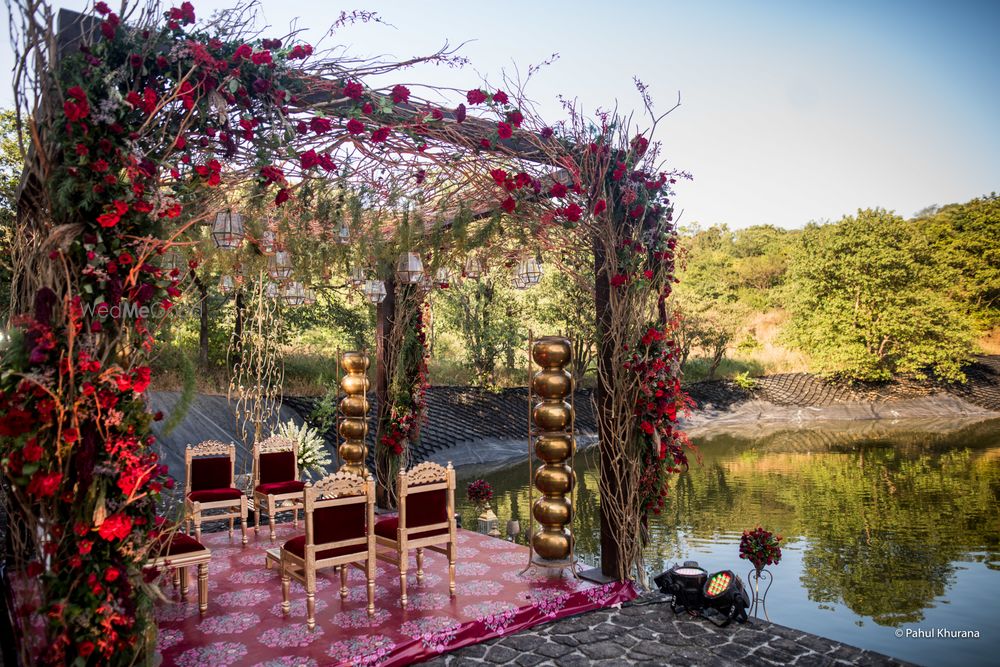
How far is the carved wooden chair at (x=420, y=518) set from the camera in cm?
462

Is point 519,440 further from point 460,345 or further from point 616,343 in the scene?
point 616,343

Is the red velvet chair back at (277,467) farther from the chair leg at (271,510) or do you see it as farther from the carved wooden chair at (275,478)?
the chair leg at (271,510)

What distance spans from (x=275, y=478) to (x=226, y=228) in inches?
104

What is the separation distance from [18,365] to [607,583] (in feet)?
12.4

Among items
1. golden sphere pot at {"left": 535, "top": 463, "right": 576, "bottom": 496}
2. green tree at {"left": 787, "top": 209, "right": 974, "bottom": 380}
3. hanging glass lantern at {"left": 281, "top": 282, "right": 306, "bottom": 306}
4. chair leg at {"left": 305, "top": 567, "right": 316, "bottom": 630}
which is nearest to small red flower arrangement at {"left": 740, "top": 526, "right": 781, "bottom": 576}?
golden sphere pot at {"left": 535, "top": 463, "right": 576, "bottom": 496}

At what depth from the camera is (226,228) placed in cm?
522

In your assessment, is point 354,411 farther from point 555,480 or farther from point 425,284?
point 555,480

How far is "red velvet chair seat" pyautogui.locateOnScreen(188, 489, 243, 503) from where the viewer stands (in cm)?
600

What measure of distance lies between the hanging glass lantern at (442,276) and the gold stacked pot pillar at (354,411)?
1296mm

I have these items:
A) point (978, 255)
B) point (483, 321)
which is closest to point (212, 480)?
point (483, 321)

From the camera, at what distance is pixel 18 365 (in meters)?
2.74

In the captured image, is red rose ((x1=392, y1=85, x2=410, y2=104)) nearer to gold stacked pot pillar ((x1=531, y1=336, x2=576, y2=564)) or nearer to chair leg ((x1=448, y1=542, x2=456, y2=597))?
gold stacked pot pillar ((x1=531, y1=336, x2=576, y2=564))

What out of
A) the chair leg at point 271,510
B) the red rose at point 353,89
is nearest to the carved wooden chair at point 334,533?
the chair leg at point 271,510

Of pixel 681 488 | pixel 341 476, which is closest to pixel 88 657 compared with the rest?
pixel 341 476
